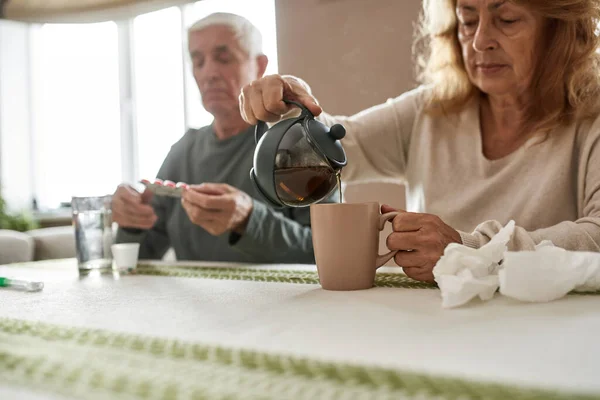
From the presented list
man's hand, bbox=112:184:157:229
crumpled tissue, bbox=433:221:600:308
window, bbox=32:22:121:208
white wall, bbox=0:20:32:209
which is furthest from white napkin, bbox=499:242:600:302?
white wall, bbox=0:20:32:209

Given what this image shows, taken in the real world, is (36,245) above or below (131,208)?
below

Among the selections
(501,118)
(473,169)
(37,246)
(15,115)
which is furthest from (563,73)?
(15,115)

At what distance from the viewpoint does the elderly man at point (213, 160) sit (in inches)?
57.3

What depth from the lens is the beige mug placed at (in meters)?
0.71

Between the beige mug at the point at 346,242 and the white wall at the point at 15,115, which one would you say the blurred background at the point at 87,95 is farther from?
the beige mug at the point at 346,242

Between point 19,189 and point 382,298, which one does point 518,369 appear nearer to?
point 382,298

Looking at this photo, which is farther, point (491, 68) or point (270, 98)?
point (491, 68)

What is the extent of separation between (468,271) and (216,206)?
2.21ft

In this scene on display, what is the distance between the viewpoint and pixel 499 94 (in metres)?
1.22

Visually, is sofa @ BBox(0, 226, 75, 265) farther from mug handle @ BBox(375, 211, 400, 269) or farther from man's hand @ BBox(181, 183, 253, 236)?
mug handle @ BBox(375, 211, 400, 269)

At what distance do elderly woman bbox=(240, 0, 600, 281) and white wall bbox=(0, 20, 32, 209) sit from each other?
9.40 ft

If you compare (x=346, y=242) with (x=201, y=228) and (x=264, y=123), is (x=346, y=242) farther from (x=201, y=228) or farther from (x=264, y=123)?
(x=201, y=228)

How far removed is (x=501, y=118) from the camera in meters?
1.27

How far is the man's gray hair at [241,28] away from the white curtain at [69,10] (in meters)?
1.23
